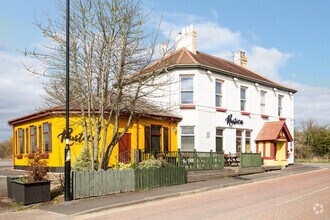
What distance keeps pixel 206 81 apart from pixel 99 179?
13.0 metres

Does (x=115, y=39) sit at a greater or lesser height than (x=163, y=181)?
greater

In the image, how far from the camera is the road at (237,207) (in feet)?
30.2

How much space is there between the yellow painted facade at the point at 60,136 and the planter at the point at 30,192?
627 cm

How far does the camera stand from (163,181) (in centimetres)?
1545

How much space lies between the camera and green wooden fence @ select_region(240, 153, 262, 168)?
21905 mm

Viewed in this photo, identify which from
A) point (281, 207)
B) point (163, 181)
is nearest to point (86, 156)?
point (163, 181)

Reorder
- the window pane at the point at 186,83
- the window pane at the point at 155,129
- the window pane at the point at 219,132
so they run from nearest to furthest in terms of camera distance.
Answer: the window pane at the point at 155,129 → the window pane at the point at 186,83 → the window pane at the point at 219,132

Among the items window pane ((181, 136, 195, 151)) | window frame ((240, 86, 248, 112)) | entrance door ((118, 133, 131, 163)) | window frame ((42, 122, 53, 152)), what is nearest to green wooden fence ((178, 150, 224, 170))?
window pane ((181, 136, 195, 151))

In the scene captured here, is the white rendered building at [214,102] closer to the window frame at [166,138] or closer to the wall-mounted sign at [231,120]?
the wall-mounted sign at [231,120]

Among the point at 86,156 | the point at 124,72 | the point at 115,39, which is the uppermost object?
the point at 115,39

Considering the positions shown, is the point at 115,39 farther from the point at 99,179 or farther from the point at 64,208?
the point at 64,208

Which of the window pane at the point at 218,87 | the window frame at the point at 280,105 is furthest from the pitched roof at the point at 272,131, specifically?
the window pane at the point at 218,87

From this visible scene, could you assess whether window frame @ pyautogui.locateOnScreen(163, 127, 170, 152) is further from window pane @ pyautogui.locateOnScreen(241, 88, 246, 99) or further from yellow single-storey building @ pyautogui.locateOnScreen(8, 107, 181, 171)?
window pane @ pyautogui.locateOnScreen(241, 88, 246, 99)

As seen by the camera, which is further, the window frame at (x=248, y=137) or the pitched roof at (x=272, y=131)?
the window frame at (x=248, y=137)
